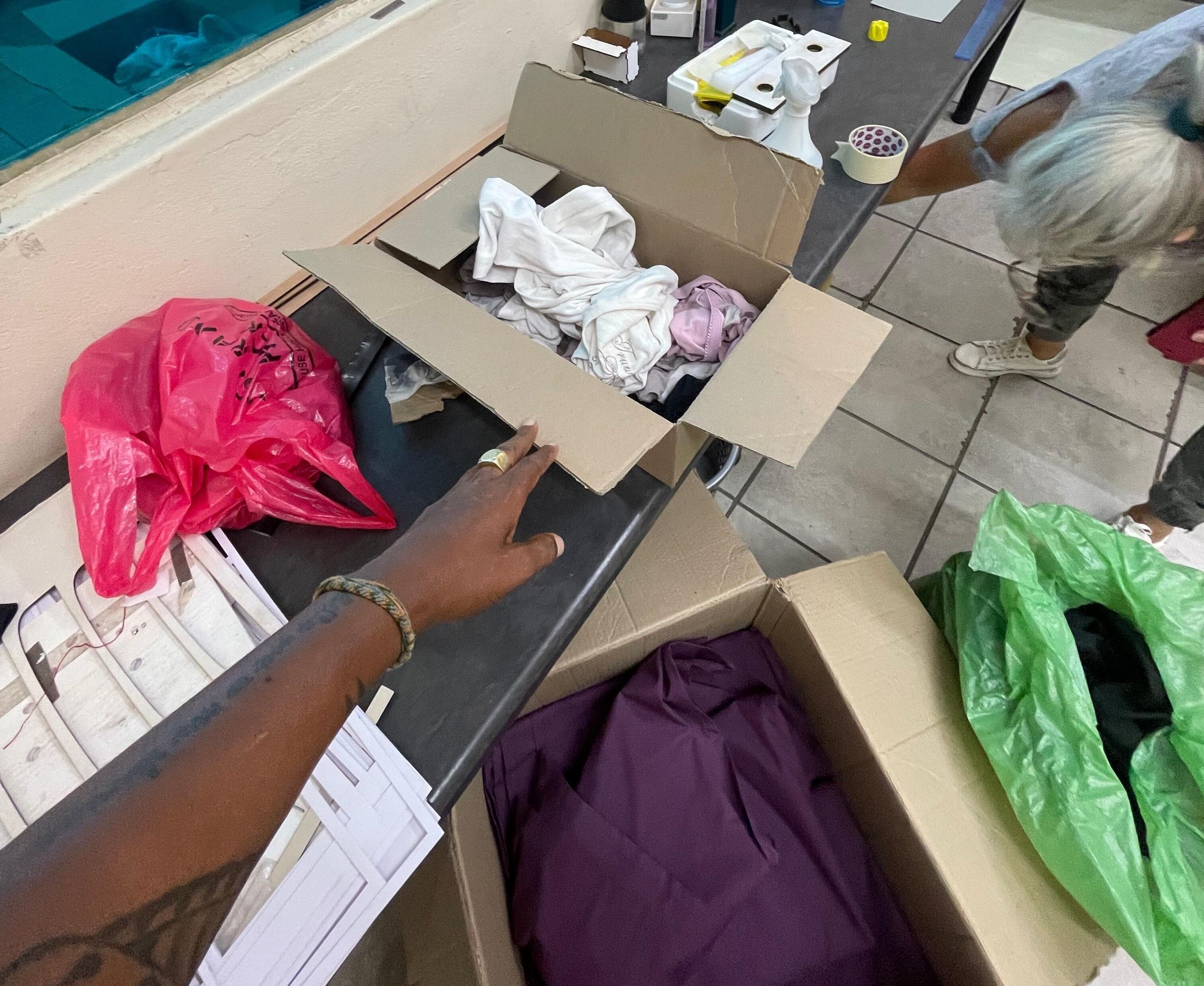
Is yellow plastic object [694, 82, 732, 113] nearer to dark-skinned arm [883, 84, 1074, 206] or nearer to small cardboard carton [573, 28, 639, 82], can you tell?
small cardboard carton [573, 28, 639, 82]

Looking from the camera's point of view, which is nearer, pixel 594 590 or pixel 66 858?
pixel 66 858

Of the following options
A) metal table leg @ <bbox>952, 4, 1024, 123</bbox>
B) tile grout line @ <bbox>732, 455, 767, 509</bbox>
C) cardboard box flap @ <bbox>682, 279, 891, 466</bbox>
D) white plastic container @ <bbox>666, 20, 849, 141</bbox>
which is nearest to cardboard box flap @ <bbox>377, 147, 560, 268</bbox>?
white plastic container @ <bbox>666, 20, 849, 141</bbox>

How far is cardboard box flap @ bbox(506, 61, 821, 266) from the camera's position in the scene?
71cm

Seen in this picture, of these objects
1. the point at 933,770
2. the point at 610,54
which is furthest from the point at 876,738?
the point at 610,54

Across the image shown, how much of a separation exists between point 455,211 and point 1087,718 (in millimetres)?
1011

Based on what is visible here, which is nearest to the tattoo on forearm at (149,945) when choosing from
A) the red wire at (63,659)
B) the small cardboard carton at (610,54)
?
the red wire at (63,659)

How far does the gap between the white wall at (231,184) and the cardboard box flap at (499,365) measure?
6.7 inches

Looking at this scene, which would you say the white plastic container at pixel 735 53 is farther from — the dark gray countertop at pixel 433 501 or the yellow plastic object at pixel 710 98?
the dark gray countertop at pixel 433 501

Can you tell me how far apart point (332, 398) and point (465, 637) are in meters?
0.34

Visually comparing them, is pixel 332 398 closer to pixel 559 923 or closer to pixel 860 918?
pixel 559 923

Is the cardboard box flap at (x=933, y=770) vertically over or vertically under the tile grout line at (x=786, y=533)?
over

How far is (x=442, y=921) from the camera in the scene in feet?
2.57

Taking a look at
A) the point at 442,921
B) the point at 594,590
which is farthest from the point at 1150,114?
the point at 442,921

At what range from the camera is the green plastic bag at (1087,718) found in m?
0.66
